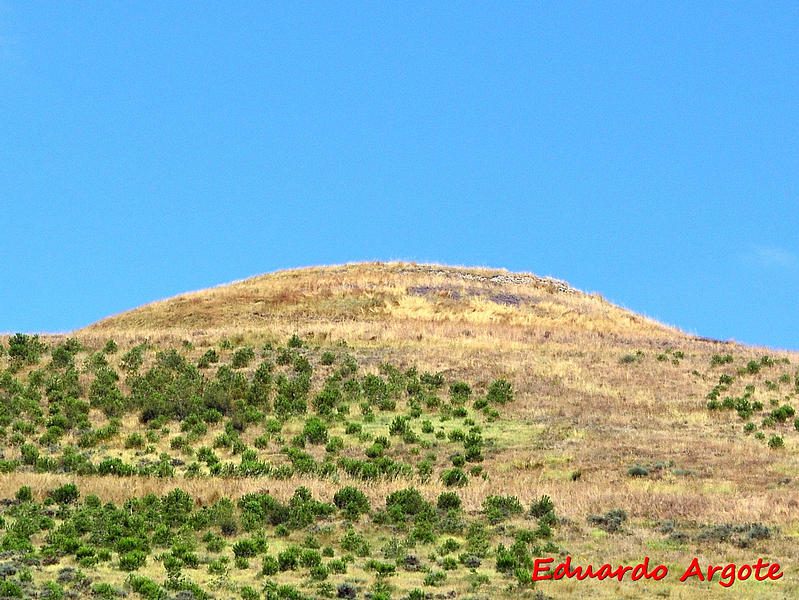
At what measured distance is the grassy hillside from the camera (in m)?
20.8

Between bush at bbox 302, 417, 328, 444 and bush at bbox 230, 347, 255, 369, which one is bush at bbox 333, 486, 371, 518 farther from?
bush at bbox 230, 347, 255, 369

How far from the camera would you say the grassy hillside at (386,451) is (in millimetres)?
20781

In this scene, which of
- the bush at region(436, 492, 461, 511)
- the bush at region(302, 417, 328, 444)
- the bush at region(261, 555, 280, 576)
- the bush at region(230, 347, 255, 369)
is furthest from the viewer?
the bush at region(230, 347, 255, 369)

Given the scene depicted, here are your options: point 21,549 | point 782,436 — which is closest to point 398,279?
point 782,436

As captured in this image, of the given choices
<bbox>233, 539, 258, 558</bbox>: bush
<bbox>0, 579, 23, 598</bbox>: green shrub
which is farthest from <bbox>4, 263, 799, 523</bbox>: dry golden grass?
<bbox>0, 579, 23, 598</bbox>: green shrub

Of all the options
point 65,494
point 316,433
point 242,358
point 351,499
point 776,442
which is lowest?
point 351,499

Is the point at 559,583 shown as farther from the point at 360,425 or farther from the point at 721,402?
the point at 721,402

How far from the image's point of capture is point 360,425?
1433 inches

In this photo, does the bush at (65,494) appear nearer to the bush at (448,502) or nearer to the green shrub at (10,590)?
the green shrub at (10,590)

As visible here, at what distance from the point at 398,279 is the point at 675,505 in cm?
4205

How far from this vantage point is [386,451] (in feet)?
110

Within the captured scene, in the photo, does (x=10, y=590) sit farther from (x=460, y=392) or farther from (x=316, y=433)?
(x=460, y=392)

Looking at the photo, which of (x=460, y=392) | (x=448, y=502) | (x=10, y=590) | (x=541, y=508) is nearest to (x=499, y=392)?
(x=460, y=392)

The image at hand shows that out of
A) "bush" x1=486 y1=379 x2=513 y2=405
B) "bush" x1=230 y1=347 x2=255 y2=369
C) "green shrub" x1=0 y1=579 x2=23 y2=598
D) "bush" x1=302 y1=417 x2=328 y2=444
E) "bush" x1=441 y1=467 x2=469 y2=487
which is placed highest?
"bush" x1=230 y1=347 x2=255 y2=369
